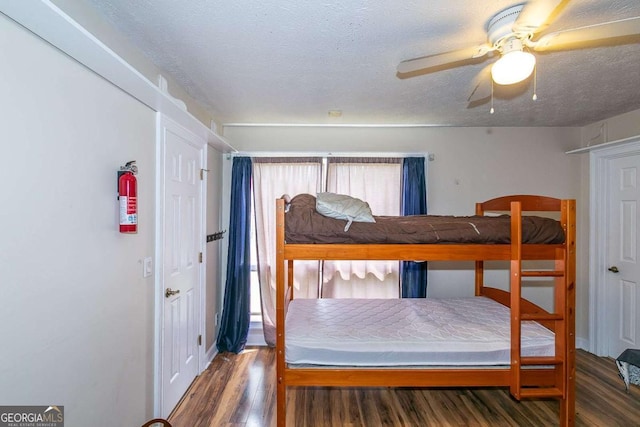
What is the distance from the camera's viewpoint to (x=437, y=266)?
3.34 meters

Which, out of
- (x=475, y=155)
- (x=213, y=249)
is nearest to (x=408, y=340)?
(x=213, y=249)

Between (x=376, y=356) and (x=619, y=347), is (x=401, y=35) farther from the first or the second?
(x=619, y=347)

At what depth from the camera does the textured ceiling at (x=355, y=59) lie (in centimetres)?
142

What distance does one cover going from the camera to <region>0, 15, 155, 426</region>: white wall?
1057mm

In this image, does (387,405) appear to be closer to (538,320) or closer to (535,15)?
(538,320)

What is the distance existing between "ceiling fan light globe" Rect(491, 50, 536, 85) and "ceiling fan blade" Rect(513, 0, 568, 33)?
10 cm

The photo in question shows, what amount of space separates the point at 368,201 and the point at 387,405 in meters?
2.00

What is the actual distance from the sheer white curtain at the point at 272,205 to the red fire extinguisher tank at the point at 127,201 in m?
1.73

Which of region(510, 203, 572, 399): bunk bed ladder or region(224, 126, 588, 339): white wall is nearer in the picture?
region(510, 203, 572, 399): bunk bed ladder

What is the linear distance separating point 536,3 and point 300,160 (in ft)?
8.08

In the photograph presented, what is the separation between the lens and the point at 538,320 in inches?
67.8

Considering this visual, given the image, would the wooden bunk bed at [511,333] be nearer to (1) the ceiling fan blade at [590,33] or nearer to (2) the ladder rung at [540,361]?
(2) the ladder rung at [540,361]

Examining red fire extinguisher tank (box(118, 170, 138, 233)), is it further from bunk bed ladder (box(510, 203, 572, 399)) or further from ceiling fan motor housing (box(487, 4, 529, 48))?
bunk bed ladder (box(510, 203, 572, 399))

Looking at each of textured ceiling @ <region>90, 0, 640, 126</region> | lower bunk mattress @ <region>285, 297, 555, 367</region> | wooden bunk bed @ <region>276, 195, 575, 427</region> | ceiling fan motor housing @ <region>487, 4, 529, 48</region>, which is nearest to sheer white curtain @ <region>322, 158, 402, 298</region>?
textured ceiling @ <region>90, 0, 640, 126</region>
